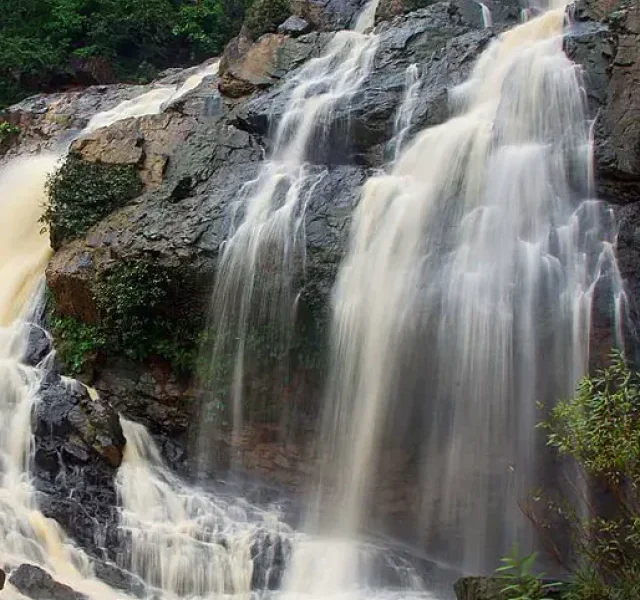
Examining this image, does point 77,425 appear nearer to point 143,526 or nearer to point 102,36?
point 143,526

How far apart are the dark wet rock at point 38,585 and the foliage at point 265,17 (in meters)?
13.7

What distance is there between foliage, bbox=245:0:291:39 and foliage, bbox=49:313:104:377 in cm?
896

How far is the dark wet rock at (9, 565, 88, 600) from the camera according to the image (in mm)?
7945

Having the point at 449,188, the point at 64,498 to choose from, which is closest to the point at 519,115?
the point at 449,188

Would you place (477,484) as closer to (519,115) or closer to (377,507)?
(377,507)

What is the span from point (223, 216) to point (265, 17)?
7.79 meters

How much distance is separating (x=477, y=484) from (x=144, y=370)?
18.4 feet

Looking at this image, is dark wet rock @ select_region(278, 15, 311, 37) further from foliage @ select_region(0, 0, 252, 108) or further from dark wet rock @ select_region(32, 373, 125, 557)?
dark wet rock @ select_region(32, 373, 125, 557)

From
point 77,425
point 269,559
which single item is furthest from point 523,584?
point 77,425

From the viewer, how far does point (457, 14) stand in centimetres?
1667

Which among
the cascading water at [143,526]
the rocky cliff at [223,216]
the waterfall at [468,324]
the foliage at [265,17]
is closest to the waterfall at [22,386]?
the cascading water at [143,526]

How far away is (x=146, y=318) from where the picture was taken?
1239 centimetres

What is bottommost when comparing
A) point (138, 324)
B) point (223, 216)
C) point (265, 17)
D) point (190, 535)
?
point (190, 535)

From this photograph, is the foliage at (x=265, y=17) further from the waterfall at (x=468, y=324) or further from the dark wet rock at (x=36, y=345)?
the dark wet rock at (x=36, y=345)
